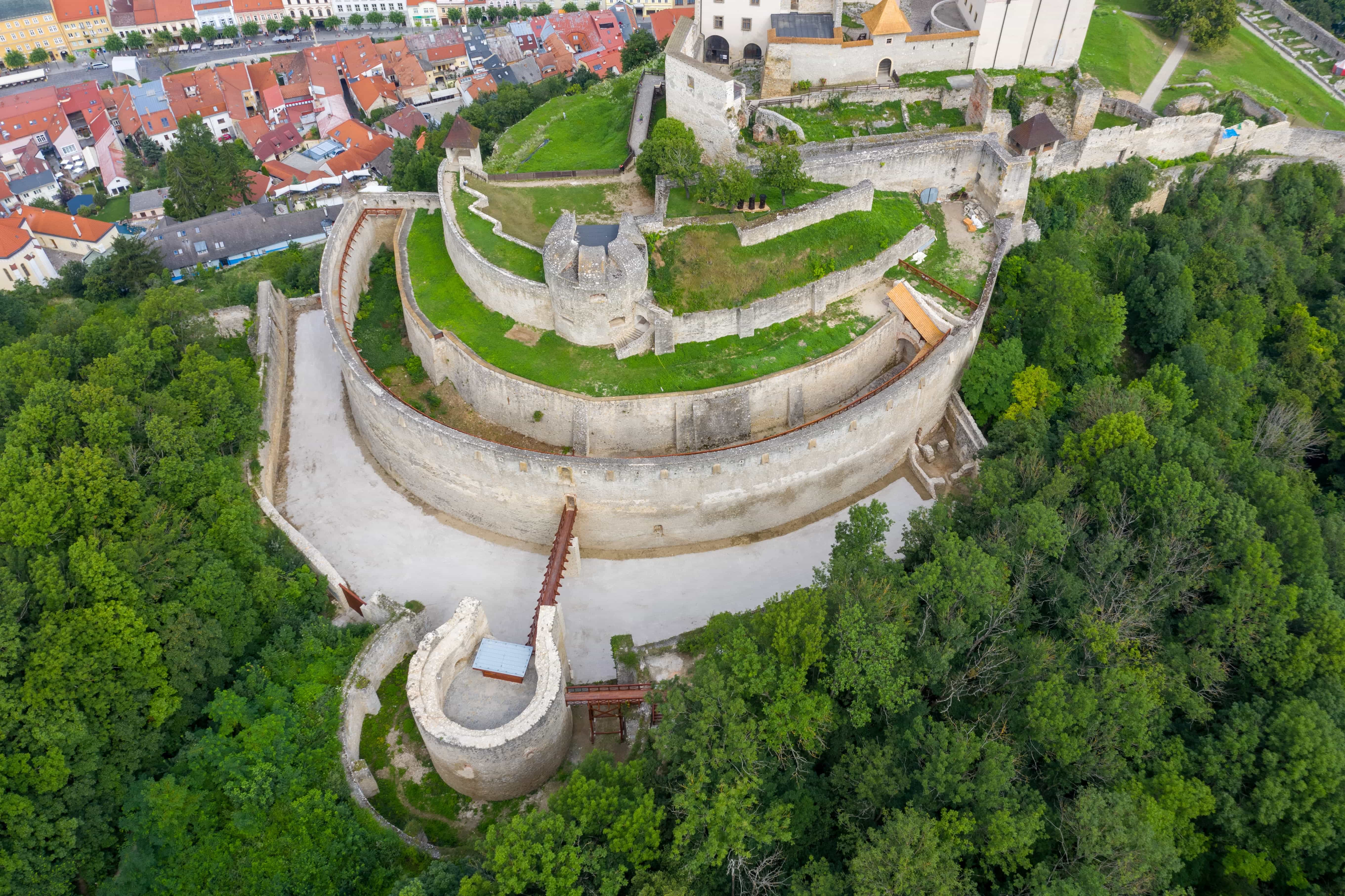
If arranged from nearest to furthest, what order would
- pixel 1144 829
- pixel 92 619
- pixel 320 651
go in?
pixel 1144 829 < pixel 92 619 < pixel 320 651

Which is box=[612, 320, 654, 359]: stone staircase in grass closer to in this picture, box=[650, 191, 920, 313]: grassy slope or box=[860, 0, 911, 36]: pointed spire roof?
box=[650, 191, 920, 313]: grassy slope

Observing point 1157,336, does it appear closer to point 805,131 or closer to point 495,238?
point 805,131

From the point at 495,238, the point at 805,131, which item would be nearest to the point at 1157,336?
the point at 805,131

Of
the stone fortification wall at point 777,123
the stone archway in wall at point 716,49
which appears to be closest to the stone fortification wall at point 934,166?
the stone fortification wall at point 777,123

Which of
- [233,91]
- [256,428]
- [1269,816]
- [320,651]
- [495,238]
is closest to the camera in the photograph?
[1269,816]

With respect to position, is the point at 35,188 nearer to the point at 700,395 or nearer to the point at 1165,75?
the point at 700,395

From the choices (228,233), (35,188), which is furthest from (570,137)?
(35,188)

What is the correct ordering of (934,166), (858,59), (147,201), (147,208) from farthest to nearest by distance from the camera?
1. (147,201)
2. (147,208)
3. (858,59)
4. (934,166)
